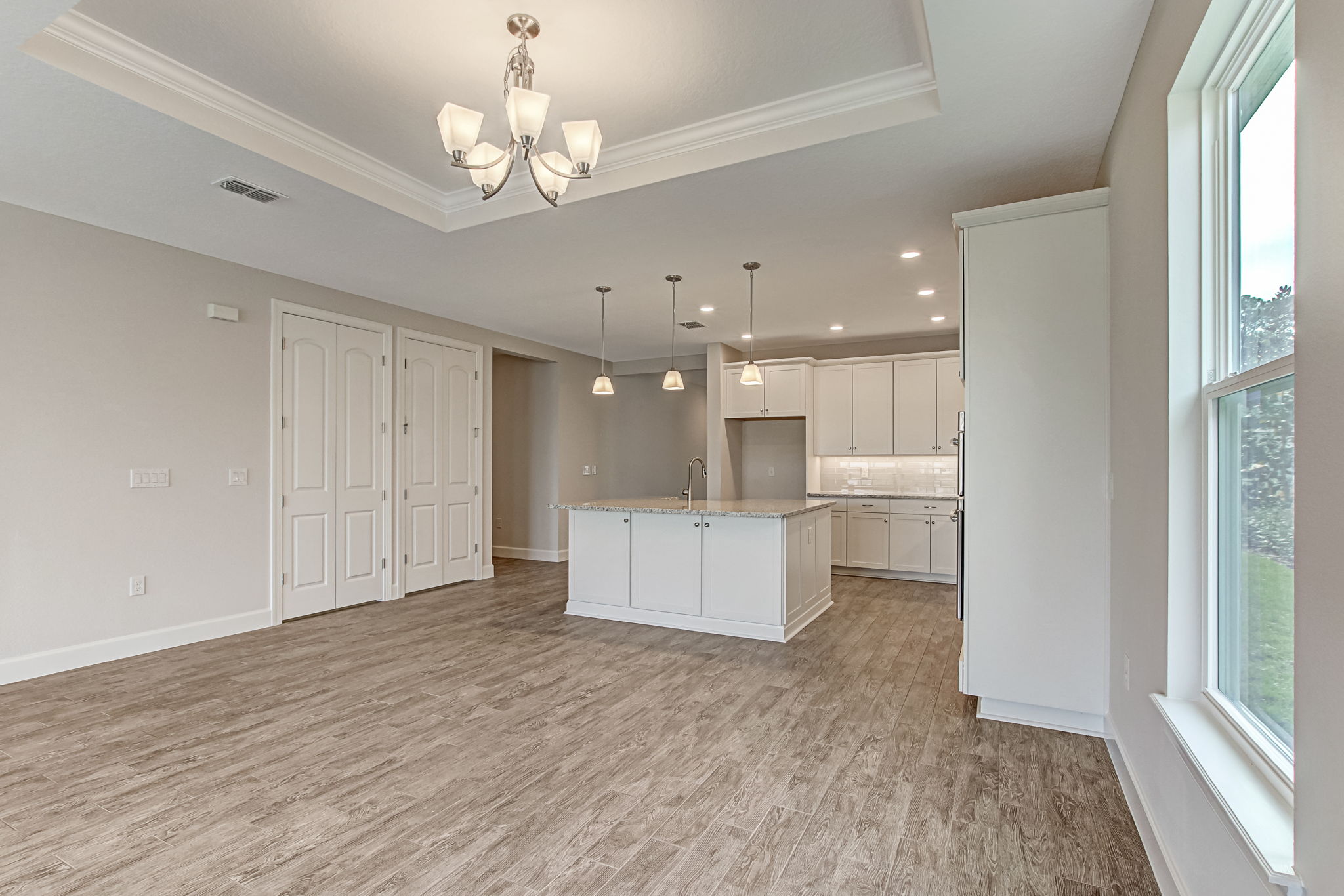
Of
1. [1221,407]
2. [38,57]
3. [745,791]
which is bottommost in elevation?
[745,791]

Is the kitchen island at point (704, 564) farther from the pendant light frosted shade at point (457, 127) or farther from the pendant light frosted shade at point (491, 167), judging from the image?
the pendant light frosted shade at point (457, 127)

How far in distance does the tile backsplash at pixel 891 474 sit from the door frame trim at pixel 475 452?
12.7ft

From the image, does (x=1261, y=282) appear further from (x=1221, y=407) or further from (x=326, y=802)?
(x=326, y=802)

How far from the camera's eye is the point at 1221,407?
173 cm

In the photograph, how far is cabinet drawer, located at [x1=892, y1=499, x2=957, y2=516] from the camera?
676 cm

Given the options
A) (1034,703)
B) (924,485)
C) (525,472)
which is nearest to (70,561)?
(525,472)

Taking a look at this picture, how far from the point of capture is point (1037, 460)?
302 cm

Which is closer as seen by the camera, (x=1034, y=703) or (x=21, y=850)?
(x=21, y=850)

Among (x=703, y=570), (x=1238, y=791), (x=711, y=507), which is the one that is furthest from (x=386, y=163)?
(x=1238, y=791)

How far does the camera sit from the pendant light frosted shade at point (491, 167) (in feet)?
8.57

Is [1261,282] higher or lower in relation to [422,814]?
higher

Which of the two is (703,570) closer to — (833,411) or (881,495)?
(881,495)

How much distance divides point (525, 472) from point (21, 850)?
6.51 metres

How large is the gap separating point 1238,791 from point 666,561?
3852mm
